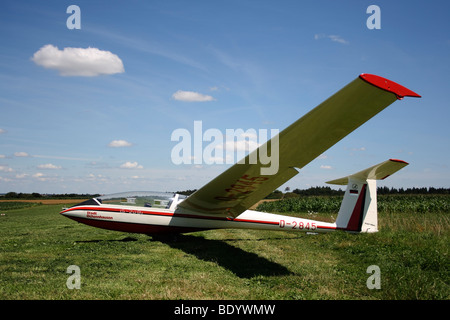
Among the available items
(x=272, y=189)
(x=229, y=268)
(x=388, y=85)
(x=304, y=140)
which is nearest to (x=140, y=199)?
(x=229, y=268)

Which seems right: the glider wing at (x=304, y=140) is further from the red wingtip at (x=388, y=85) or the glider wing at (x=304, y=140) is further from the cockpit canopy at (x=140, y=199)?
the cockpit canopy at (x=140, y=199)

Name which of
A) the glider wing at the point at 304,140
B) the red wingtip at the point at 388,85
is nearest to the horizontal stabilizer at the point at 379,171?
the glider wing at the point at 304,140

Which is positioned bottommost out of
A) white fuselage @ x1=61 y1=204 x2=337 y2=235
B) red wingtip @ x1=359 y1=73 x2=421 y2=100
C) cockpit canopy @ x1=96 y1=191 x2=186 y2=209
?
white fuselage @ x1=61 y1=204 x2=337 y2=235

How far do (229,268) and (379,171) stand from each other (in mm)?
→ 5704

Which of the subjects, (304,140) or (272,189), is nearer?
(304,140)

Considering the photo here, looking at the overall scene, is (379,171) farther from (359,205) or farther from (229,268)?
(229,268)

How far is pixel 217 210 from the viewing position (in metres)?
9.41

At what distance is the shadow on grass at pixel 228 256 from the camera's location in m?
6.52

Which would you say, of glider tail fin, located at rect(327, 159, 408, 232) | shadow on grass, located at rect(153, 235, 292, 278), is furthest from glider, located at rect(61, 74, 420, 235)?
shadow on grass, located at rect(153, 235, 292, 278)

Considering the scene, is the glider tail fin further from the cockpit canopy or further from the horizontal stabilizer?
the cockpit canopy

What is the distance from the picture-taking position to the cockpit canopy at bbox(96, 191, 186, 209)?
999 cm

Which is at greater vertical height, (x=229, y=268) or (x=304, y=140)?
(x=304, y=140)

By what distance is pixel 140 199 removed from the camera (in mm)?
10047
